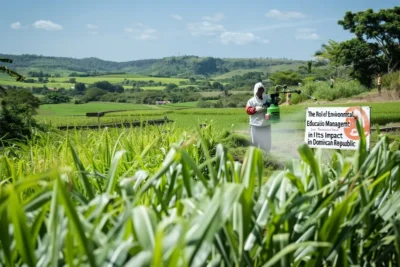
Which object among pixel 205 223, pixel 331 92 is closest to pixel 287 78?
pixel 331 92

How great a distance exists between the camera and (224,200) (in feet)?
2.46

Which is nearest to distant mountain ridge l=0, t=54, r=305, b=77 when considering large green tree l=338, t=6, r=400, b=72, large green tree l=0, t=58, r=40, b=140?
large green tree l=338, t=6, r=400, b=72

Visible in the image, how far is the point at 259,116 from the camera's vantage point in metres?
9.78

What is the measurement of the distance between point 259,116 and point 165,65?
13657 cm

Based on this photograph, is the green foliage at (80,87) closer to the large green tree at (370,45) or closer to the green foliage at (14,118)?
the large green tree at (370,45)

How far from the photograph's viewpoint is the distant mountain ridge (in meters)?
123

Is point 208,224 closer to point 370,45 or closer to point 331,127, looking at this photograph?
point 331,127

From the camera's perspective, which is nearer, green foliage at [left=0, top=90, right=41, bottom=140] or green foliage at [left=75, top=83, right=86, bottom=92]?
green foliage at [left=0, top=90, right=41, bottom=140]

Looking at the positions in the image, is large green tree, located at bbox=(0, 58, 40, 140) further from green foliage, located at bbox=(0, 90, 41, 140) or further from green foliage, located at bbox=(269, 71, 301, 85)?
green foliage, located at bbox=(269, 71, 301, 85)

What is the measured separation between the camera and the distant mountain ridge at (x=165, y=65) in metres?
123

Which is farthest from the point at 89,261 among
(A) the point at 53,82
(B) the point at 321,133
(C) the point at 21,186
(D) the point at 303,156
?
(A) the point at 53,82

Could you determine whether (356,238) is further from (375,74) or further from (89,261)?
(375,74)

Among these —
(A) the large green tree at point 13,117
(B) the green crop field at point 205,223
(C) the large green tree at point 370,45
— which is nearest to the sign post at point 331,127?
(B) the green crop field at point 205,223

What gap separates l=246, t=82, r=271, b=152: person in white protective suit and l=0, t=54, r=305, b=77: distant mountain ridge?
111m
